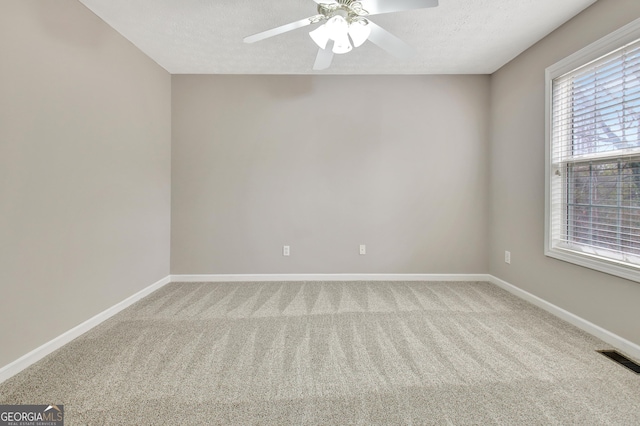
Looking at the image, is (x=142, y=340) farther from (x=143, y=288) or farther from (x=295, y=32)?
(x=295, y=32)

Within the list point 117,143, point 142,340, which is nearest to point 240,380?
point 142,340

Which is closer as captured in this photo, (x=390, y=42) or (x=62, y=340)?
(x=390, y=42)

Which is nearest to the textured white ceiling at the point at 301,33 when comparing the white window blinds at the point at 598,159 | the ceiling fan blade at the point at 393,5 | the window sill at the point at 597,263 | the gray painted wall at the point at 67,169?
the gray painted wall at the point at 67,169

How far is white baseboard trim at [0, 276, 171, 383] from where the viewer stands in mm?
1627

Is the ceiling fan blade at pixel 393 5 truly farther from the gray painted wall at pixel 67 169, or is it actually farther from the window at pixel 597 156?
the gray painted wall at pixel 67 169

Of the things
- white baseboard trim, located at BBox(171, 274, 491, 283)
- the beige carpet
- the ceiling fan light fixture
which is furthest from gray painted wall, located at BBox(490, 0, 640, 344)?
the ceiling fan light fixture

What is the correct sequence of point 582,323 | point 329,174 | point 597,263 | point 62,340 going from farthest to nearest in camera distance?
point 329,174 → point 582,323 → point 597,263 → point 62,340

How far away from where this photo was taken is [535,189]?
2.72 m

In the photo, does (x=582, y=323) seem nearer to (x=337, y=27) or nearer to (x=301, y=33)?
(x=337, y=27)

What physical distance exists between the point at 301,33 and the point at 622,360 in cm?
336

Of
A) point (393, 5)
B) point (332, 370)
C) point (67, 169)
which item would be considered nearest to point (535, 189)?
point (393, 5)

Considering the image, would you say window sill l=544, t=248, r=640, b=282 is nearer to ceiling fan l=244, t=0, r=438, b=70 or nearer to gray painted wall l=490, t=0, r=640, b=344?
gray painted wall l=490, t=0, r=640, b=344

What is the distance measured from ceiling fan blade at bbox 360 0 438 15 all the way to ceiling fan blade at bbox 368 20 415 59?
131 millimetres

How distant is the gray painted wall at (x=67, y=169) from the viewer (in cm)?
166
